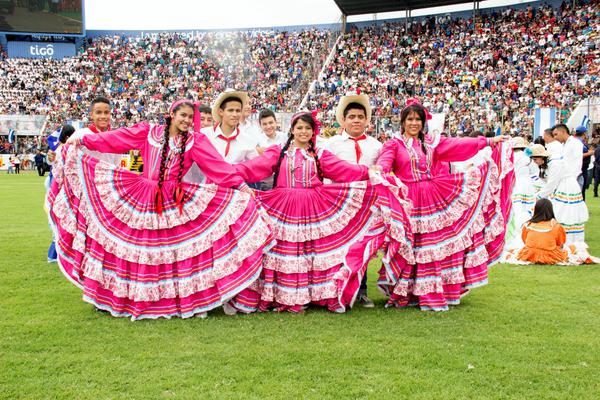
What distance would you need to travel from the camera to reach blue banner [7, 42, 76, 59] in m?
39.6

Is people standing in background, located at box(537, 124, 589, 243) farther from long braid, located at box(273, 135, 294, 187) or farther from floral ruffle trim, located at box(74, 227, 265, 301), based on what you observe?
floral ruffle trim, located at box(74, 227, 265, 301)

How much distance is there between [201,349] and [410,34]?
107ft

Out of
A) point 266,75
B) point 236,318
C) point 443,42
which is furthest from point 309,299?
point 266,75

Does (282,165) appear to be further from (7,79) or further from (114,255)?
(7,79)

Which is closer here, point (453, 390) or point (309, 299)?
point (453, 390)

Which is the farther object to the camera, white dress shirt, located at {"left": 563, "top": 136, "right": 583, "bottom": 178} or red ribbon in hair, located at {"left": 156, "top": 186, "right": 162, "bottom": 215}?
A: white dress shirt, located at {"left": 563, "top": 136, "right": 583, "bottom": 178}

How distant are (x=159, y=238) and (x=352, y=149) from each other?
2.01m

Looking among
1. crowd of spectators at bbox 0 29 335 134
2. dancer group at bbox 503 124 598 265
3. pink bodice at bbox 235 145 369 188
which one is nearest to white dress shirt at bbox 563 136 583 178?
dancer group at bbox 503 124 598 265

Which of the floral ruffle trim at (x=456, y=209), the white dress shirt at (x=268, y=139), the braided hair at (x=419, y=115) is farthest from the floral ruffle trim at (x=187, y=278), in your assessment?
the white dress shirt at (x=268, y=139)

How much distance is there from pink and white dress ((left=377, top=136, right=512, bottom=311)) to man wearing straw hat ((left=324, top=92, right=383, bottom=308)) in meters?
0.21

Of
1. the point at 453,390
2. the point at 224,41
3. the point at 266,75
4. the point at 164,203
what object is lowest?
the point at 453,390

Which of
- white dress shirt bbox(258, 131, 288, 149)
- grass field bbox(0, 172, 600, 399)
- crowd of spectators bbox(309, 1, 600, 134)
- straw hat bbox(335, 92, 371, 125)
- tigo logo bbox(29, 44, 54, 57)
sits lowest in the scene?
grass field bbox(0, 172, 600, 399)

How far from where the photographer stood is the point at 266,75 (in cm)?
3662

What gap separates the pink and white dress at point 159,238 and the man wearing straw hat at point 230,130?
881mm
